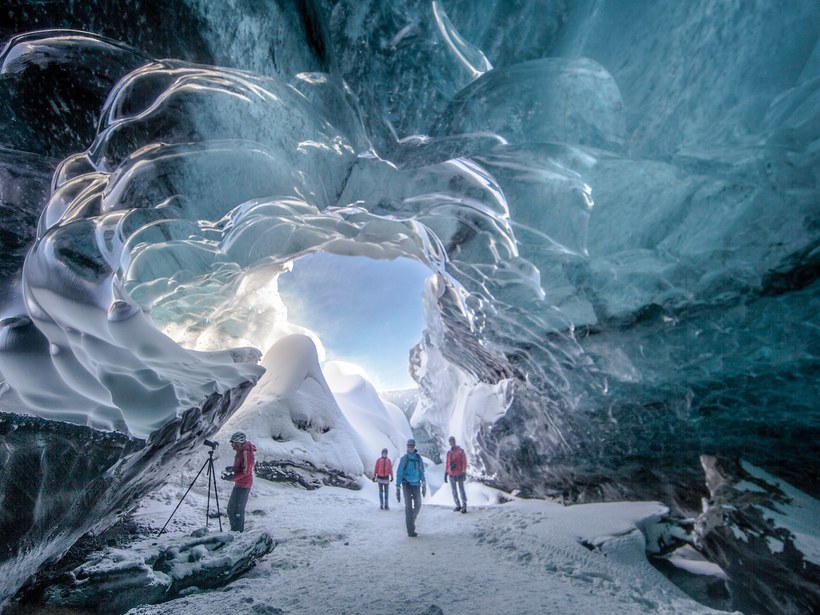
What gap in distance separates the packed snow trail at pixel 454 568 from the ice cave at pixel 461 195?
983mm

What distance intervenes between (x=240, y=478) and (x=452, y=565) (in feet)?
9.20

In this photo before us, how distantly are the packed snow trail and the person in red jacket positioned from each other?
677 millimetres

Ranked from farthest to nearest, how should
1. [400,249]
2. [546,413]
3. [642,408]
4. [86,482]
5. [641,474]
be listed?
[400,249] → [546,413] → [641,474] → [642,408] → [86,482]

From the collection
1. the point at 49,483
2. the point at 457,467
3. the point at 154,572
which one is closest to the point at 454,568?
the point at 154,572

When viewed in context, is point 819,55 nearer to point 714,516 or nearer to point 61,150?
point 714,516

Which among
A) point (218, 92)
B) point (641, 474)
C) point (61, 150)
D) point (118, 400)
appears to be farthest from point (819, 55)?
point (61, 150)

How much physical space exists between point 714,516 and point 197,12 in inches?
271

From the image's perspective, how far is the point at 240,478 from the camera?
4.98 metres

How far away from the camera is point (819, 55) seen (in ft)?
8.24

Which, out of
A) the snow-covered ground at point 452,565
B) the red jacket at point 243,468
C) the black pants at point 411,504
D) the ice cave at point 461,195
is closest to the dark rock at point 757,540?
the ice cave at point 461,195

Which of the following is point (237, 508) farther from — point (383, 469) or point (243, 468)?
point (383, 469)

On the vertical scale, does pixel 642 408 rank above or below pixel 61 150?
below

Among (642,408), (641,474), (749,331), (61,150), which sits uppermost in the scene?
(61,150)

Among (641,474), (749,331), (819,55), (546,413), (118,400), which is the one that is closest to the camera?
(819,55)
